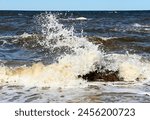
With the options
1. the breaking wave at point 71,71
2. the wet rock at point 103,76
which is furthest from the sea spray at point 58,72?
the wet rock at point 103,76

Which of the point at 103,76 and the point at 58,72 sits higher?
the point at 58,72

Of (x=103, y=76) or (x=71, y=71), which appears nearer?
(x=71, y=71)

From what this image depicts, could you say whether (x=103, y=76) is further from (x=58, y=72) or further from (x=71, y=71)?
(x=58, y=72)

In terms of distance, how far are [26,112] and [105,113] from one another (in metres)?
0.93

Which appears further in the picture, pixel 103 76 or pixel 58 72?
pixel 103 76

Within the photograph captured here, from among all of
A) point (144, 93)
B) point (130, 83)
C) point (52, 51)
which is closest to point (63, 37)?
point (52, 51)

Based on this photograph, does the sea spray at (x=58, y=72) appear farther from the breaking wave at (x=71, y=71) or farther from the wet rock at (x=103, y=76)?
the wet rock at (x=103, y=76)

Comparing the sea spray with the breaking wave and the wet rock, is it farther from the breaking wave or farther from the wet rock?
the wet rock

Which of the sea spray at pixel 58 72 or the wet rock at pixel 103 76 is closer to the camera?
the sea spray at pixel 58 72

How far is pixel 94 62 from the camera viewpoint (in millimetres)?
10062

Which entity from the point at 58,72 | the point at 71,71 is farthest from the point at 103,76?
the point at 58,72

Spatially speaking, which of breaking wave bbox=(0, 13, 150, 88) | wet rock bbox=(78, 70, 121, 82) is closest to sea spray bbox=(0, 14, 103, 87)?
breaking wave bbox=(0, 13, 150, 88)

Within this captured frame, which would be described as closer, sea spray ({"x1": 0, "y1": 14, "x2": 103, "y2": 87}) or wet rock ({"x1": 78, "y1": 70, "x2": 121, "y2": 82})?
sea spray ({"x1": 0, "y1": 14, "x2": 103, "y2": 87})

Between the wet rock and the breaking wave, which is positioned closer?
the breaking wave
